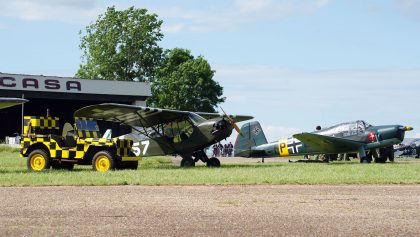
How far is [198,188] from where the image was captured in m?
14.9

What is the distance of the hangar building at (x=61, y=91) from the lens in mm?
59906

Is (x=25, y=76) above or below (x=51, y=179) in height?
above

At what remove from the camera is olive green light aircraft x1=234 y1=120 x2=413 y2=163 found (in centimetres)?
2862

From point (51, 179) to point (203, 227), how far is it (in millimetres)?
8659

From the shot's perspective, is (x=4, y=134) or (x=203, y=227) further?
(x=4, y=134)

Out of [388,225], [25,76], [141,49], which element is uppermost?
[141,49]

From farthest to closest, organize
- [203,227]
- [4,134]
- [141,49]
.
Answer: [141,49]
[4,134]
[203,227]

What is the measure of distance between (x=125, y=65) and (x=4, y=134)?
16.1 m

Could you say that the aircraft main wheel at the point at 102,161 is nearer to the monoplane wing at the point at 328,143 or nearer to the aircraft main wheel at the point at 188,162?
the aircraft main wheel at the point at 188,162

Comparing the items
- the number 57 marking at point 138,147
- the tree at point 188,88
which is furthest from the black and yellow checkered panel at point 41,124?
the tree at point 188,88

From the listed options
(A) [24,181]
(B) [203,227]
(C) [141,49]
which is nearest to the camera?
(B) [203,227]

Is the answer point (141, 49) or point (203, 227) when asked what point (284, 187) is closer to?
point (203, 227)

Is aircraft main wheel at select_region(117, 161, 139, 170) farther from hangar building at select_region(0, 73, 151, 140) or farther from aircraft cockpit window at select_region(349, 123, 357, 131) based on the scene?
hangar building at select_region(0, 73, 151, 140)

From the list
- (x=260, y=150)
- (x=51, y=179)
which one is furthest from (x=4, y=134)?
(x=51, y=179)
